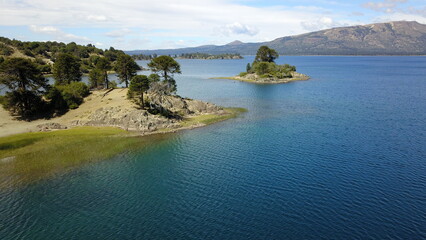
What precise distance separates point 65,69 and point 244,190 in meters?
87.2

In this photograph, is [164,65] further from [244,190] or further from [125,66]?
[244,190]

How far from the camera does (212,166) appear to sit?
4975 cm

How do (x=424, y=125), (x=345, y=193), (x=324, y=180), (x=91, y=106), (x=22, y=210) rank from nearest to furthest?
(x=22, y=210) → (x=345, y=193) → (x=324, y=180) → (x=424, y=125) → (x=91, y=106)

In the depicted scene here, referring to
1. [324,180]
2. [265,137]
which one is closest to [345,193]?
[324,180]

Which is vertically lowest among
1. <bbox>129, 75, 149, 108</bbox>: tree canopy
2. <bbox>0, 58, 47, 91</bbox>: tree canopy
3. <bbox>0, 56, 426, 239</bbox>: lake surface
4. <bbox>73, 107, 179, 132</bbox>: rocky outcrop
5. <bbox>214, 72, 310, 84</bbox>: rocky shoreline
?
<bbox>0, 56, 426, 239</bbox>: lake surface

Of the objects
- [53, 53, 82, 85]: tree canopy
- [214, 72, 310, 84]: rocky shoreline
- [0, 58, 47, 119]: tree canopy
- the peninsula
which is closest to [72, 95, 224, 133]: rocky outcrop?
the peninsula

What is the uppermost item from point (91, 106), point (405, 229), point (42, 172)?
point (91, 106)

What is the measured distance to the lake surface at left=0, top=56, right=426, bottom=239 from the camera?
3250 centimetres

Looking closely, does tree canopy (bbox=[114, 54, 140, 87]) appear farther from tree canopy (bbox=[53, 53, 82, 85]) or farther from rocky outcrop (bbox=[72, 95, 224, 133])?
rocky outcrop (bbox=[72, 95, 224, 133])

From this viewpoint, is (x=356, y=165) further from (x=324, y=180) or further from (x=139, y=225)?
(x=139, y=225)

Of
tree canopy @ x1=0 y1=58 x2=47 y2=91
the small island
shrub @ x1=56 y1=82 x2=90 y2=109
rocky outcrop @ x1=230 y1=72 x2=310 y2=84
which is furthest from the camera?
the small island

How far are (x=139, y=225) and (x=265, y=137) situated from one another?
3946 cm

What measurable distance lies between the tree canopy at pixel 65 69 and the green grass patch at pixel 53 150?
39.7m

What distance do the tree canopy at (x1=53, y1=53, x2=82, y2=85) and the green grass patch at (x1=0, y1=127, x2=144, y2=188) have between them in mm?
39706
